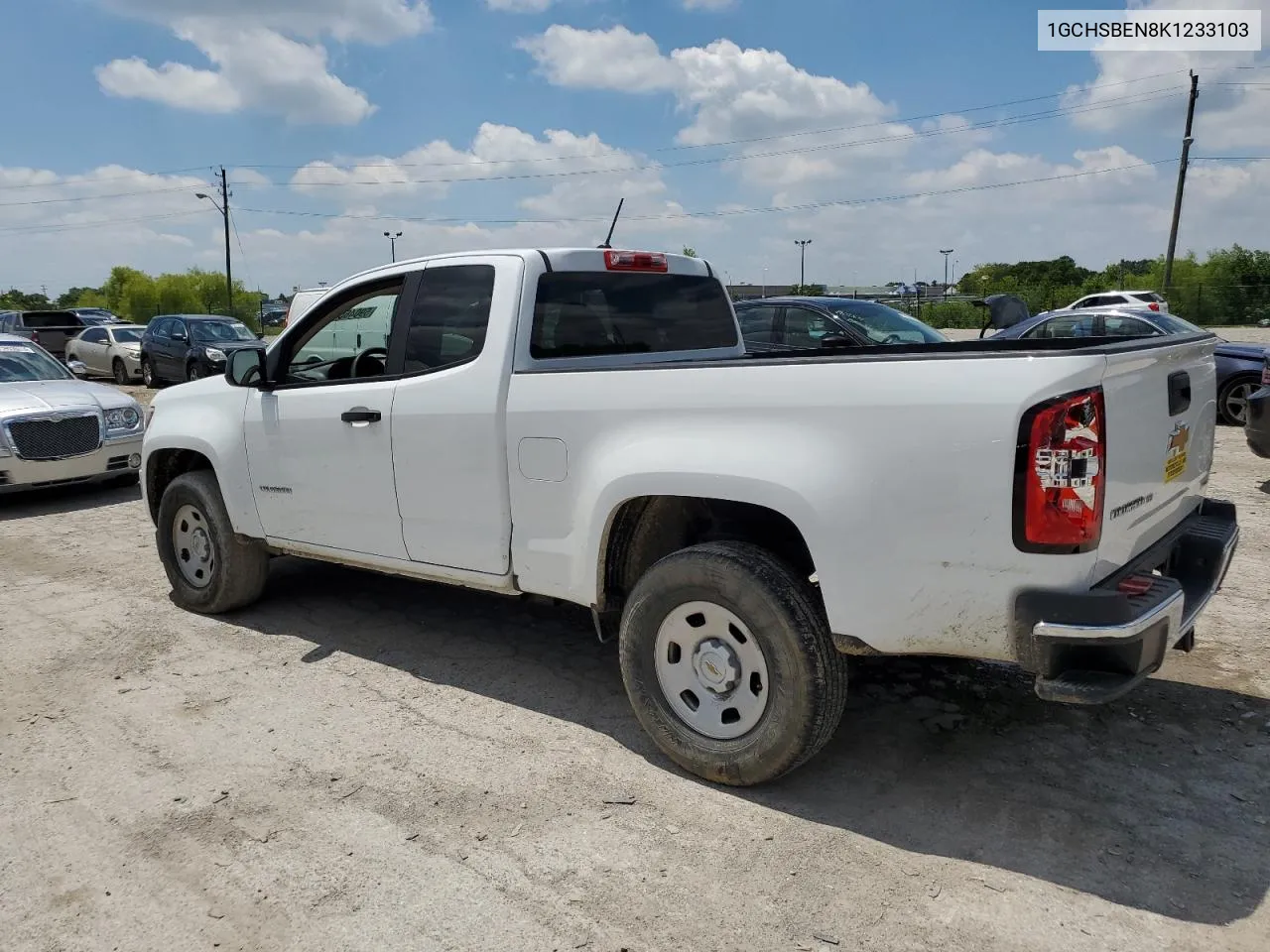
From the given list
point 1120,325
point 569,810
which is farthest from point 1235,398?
point 569,810

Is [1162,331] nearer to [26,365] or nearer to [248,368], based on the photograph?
[248,368]

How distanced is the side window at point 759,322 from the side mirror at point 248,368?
20.8ft

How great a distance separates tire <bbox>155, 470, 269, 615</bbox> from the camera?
17.5ft

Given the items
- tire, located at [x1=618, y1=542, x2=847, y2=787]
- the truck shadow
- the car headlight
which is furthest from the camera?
the car headlight

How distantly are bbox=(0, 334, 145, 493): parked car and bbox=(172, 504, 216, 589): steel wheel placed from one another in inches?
170

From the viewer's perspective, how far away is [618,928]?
2.66 metres

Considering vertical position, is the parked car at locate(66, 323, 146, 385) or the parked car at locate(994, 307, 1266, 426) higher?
the parked car at locate(66, 323, 146, 385)

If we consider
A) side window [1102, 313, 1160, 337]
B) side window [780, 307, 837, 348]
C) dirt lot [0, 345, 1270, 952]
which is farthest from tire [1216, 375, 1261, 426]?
dirt lot [0, 345, 1270, 952]

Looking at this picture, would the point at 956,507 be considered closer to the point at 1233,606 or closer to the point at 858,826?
the point at 858,826

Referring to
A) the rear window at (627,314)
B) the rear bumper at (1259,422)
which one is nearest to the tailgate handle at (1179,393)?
the rear window at (627,314)

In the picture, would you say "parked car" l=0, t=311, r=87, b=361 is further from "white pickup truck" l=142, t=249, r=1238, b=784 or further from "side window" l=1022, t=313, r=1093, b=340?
"white pickup truck" l=142, t=249, r=1238, b=784

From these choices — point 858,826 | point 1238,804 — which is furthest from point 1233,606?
point 858,826

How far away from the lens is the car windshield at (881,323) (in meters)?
10.3

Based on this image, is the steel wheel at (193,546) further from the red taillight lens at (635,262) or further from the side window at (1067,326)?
the side window at (1067,326)
